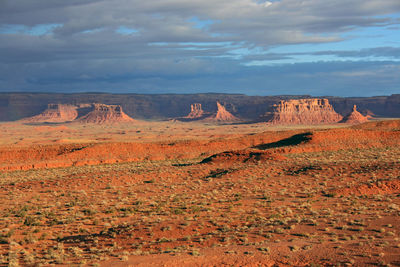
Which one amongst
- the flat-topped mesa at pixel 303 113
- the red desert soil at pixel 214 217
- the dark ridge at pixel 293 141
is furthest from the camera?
the flat-topped mesa at pixel 303 113

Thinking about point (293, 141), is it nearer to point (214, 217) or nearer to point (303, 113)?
point (214, 217)

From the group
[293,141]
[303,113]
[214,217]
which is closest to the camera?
[214,217]

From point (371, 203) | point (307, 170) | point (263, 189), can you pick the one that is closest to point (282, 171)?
point (307, 170)

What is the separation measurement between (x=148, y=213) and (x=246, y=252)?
8.36 meters

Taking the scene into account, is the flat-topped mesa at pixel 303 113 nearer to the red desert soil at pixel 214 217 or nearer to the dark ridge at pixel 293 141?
the dark ridge at pixel 293 141

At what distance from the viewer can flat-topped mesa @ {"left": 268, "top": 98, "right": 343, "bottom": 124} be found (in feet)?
573

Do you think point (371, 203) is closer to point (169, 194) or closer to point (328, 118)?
point (169, 194)

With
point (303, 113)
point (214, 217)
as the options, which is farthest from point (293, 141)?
point (303, 113)

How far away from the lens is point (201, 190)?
2634 centimetres

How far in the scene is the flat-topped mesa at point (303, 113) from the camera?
175m

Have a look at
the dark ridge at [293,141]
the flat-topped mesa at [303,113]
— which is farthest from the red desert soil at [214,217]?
the flat-topped mesa at [303,113]

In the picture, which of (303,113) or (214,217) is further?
(303,113)

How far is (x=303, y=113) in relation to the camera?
598ft

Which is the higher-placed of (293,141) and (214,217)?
(214,217)
